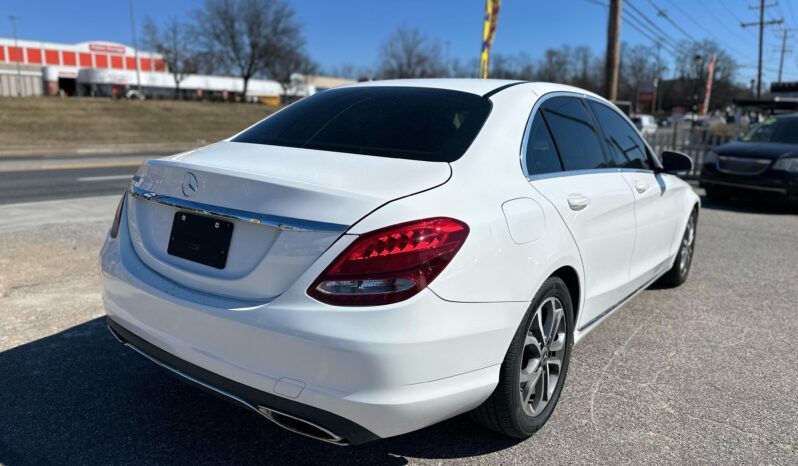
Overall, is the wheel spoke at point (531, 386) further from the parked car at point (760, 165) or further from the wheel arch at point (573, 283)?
the parked car at point (760, 165)

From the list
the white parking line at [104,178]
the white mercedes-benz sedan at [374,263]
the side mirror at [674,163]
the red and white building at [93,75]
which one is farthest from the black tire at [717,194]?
the red and white building at [93,75]

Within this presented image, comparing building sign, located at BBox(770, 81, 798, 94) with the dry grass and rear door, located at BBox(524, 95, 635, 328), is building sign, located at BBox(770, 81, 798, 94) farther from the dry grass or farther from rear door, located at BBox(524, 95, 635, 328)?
rear door, located at BBox(524, 95, 635, 328)

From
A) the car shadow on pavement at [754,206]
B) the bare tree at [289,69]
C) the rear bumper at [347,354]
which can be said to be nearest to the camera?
the rear bumper at [347,354]

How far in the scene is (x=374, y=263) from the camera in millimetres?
2051

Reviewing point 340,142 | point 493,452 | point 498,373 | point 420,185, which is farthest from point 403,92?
point 493,452

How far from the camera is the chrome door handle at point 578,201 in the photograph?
2.92 m

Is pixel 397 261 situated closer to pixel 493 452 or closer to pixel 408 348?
pixel 408 348

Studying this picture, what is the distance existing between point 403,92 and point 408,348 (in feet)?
5.51

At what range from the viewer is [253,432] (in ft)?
9.17

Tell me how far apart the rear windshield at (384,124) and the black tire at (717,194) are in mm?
9022

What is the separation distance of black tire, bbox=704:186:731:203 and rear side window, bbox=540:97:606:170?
8075 mm

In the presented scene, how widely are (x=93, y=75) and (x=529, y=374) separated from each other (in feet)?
269

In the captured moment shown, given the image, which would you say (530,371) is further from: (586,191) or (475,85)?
(475,85)

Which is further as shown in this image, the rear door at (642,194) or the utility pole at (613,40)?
the utility pole at (613,40)
